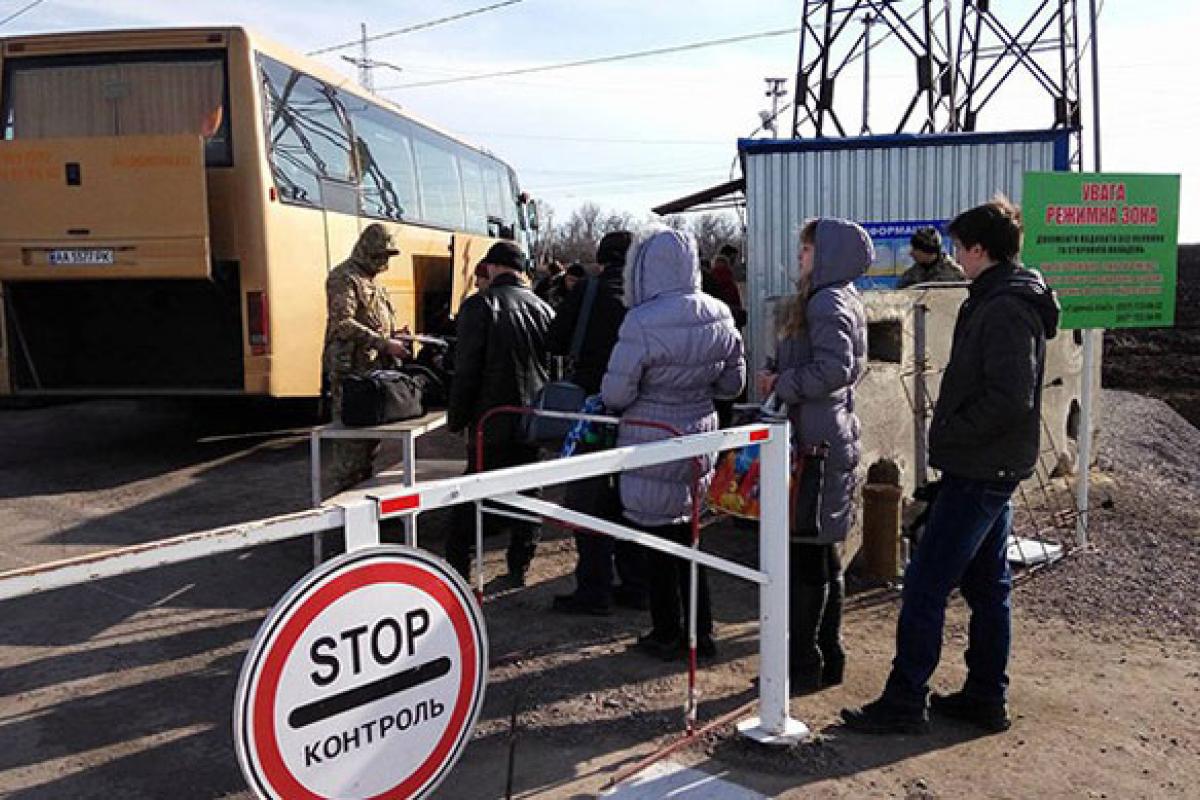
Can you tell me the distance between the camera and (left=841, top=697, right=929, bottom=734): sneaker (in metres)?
3.87

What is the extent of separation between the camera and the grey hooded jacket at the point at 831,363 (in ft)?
13.3

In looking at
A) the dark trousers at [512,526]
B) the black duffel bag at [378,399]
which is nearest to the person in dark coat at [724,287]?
the black duffel bag at [378,399]

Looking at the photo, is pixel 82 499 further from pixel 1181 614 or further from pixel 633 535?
A: pixel 1181 614

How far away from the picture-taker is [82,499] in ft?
25.8

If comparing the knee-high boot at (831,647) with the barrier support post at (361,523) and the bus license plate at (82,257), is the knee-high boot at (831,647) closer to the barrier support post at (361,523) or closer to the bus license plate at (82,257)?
the barrier support post at (361,523)

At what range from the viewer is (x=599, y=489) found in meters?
5.01

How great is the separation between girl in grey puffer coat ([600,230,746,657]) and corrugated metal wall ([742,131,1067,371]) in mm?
4672

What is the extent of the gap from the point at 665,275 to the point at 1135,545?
4.48m

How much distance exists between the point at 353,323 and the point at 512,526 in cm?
170

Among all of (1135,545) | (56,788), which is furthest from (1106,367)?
(56,788)

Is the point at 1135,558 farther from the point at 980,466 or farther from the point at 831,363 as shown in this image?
the point at 831,363

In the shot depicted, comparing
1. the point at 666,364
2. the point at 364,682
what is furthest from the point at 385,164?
the point at 364,682

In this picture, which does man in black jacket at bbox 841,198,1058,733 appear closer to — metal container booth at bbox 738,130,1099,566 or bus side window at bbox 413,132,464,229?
metal container booth at bbox 738,130,1099,566

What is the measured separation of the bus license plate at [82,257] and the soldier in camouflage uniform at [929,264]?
6.23 metres
